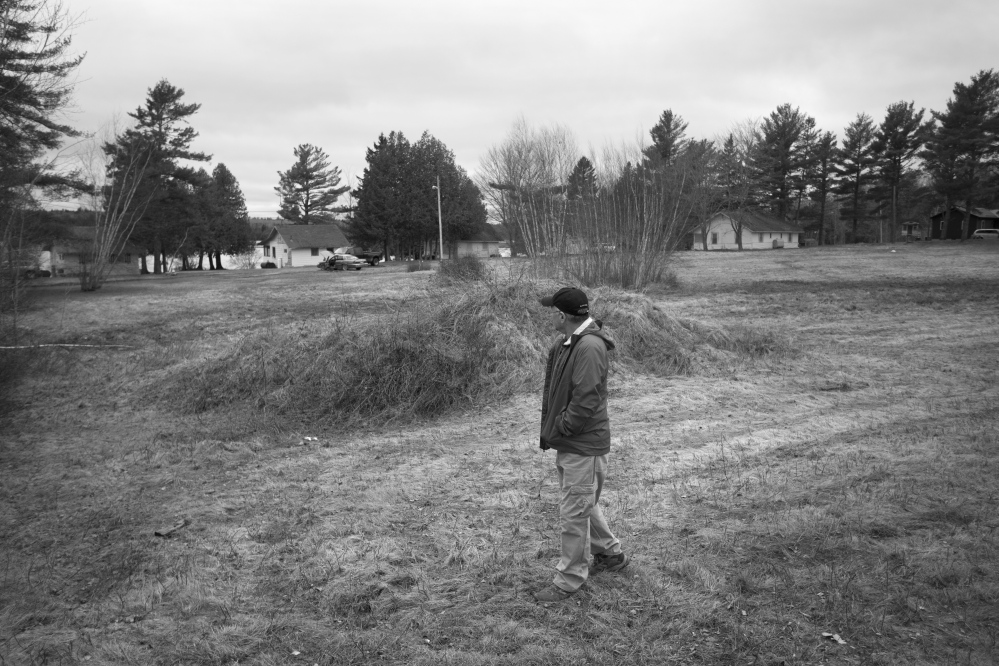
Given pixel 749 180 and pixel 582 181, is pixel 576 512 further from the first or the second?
pixel 749 180

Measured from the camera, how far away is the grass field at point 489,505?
370 cm

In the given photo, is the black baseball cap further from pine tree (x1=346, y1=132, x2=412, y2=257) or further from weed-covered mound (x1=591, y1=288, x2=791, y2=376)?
pine tree (x1=346, y1=132, x2=412, y2=257)

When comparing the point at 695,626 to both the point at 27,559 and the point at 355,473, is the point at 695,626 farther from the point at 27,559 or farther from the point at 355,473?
the point at 27,559

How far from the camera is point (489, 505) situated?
5613 mm

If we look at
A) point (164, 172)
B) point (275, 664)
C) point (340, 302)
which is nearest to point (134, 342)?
point (340, 302)

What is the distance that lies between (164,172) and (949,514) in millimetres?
45622

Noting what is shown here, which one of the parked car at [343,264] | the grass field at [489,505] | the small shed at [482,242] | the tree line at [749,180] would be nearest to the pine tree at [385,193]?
the small shed at [482,242]

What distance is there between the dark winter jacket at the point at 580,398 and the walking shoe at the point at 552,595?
2.58 feet

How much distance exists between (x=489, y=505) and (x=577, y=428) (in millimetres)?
1912

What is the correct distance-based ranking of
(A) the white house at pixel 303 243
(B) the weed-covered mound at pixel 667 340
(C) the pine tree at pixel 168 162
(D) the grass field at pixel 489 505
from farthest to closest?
(A) the white house at pixel 303 243 < (C) the pine tree at pixel 168 162 < (B) the weed-covered mound at pixel 667 340 < (D) the grass field at pixel 489 505

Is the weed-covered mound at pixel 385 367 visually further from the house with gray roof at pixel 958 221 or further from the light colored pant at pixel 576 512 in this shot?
the house with gray roof at pixel 958 221

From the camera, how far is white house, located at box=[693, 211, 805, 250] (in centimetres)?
6844

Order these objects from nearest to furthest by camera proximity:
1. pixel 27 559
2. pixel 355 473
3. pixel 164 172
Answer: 1. pixel 27 559
2. pixel 355 473
3. pixel 164 172

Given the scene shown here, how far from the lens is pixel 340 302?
21656mm
